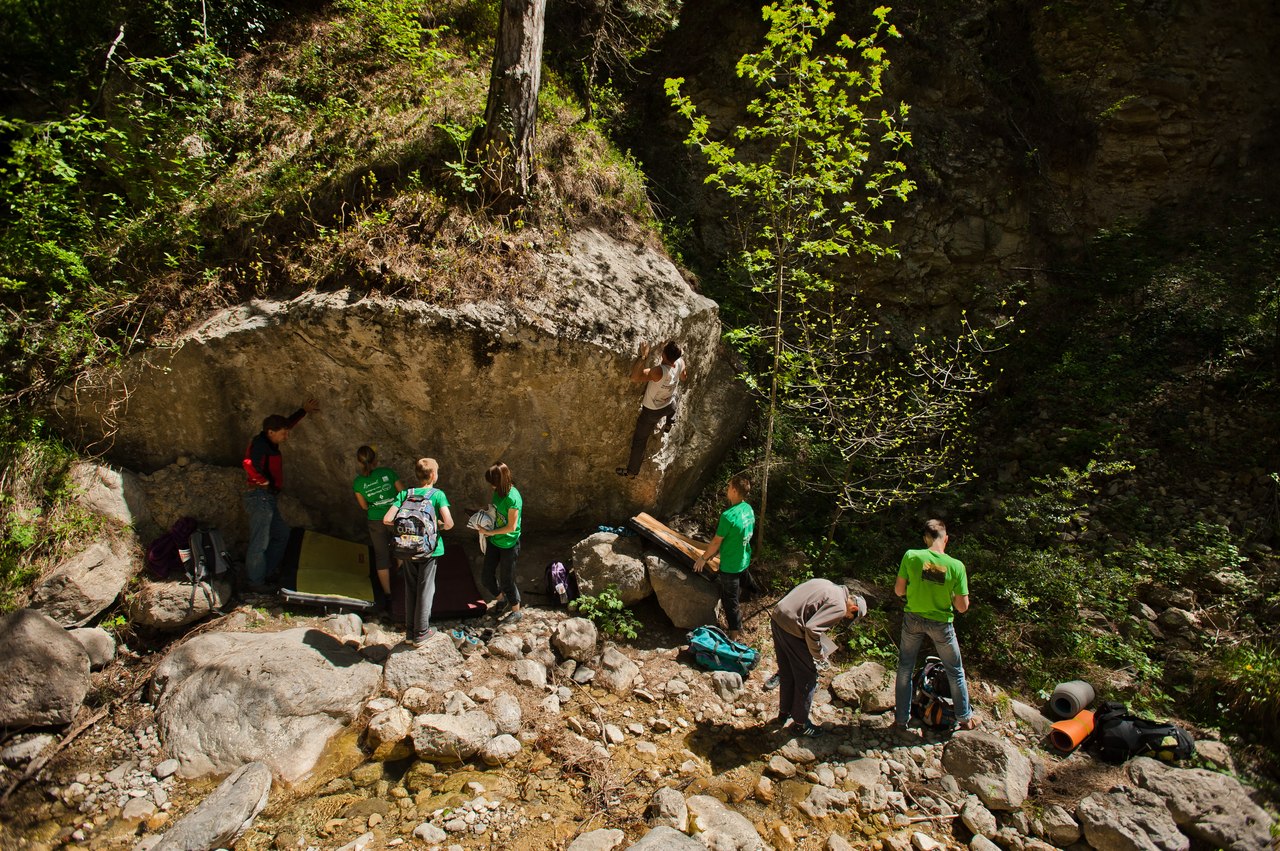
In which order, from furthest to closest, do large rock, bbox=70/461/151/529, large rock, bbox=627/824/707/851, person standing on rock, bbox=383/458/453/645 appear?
1. large rock, bbox=70/461/151/529
2. person standing on rock, bbox=383/458/453/645
3. large rock, bbox=627/824/707/851

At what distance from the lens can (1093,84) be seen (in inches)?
395

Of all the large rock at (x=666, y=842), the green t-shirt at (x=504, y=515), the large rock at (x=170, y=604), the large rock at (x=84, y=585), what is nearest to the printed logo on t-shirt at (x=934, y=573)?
the large rock at (x=666, y=842)

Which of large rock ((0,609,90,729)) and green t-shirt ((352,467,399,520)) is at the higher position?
green t-shirt ((352,467,399,520))

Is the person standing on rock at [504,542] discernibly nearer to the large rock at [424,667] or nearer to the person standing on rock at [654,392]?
the large rock at [424,667]

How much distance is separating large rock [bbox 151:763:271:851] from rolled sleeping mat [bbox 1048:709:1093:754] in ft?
18.5

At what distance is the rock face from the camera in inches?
239

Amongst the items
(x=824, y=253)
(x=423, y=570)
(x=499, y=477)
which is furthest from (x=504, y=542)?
(x=824, y=253)

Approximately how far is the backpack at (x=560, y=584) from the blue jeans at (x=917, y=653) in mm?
3030

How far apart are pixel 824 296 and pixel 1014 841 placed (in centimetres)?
683

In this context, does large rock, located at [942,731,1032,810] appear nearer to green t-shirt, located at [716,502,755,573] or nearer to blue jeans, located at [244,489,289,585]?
green t-shirt, located at [716,502,755,573]

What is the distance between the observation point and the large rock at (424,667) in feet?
16.9

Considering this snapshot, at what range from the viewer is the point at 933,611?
4.82m

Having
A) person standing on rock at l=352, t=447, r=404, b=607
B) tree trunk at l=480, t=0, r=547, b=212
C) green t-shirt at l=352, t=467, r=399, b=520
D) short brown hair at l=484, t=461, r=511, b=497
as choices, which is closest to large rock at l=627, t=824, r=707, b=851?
short brown hair at l=484, t=461, r=511, b=497

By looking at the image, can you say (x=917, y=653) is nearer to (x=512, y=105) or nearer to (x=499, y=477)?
(x=499, y=477)
